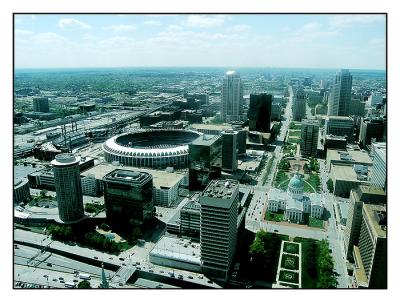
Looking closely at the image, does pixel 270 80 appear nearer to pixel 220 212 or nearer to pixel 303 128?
pixel 303 128

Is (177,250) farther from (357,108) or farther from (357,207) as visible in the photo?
(357,108)

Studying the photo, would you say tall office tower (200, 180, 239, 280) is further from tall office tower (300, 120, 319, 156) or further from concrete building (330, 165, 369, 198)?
tall office tower (300, 120, 319, 156)

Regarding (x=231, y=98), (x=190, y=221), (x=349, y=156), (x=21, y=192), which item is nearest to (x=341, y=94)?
(x=231, y=98)

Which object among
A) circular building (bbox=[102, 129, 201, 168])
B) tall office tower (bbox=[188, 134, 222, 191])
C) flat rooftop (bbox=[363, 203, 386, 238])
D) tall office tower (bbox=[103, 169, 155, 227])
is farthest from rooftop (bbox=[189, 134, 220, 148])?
flat rooftop (bbox=[363, 203, 386, 238])

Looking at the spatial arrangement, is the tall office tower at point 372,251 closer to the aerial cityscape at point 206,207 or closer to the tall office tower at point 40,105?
the aerial cityscape at point 206,207

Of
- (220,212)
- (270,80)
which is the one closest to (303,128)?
(220,212)

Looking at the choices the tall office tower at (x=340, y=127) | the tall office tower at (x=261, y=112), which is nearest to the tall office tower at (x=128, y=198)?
the tall office tower at (x=261, y=112)
